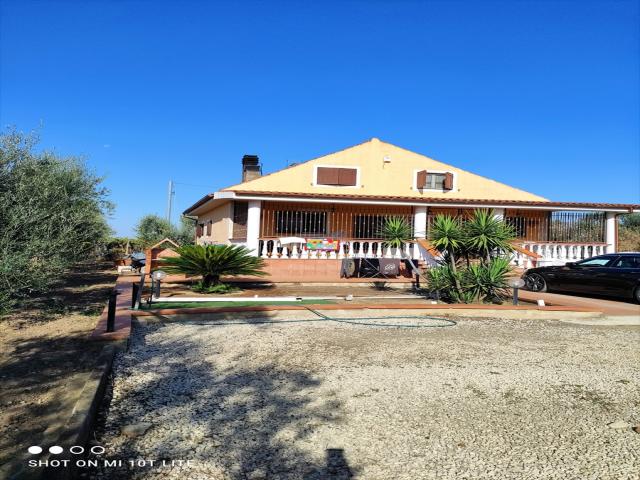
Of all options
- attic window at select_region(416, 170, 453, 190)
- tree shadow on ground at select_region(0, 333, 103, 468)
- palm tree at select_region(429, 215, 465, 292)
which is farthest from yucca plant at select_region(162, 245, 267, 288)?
attic window at select_region(416, 170, 453, 190)

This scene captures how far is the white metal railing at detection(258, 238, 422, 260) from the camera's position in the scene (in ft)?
47.3

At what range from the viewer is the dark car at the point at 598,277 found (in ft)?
35.0

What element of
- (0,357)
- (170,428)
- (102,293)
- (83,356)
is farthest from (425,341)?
(102,293)

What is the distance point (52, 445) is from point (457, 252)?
856cm

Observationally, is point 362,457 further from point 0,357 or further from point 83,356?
point 0,357

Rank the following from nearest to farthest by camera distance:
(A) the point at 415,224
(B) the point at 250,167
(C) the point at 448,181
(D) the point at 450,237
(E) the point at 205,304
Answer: (E) the point at 205,304 → (D) the point at 450,237 → (A) the point at 415,224 → (C) the point at 448,181 → (B) the point at 250,167

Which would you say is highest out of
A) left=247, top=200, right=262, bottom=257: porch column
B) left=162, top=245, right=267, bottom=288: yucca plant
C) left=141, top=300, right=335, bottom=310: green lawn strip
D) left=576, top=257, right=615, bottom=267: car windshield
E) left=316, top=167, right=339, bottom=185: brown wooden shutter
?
left=316, top=167, right=339, bottom=185: brown wooden shutter

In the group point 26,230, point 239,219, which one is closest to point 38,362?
point 26,230

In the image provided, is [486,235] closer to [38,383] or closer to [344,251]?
[344,251]

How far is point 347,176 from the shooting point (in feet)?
62.5

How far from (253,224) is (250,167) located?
33.6 ft

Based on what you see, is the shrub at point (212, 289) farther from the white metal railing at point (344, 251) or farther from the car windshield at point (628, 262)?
the car windshield at point (628, 262)

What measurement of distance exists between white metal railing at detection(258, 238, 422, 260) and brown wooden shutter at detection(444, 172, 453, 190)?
5007mm

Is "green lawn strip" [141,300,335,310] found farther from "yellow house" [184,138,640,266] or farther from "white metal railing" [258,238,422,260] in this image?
"white metal railing" [258,238,422,260]
